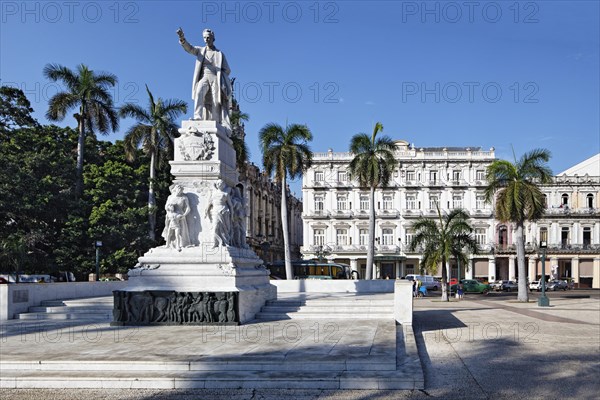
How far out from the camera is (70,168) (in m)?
34.2

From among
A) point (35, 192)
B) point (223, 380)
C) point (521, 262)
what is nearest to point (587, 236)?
point (521, 262)

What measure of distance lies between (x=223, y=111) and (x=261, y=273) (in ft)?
15.1

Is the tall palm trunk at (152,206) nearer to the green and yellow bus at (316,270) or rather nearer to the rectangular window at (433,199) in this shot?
the green and yellow bus at (316,270)

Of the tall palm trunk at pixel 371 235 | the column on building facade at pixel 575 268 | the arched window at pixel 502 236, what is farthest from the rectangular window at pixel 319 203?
the tall palm trunk at pixel 371 235

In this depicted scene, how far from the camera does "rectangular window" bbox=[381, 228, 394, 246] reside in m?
67.1

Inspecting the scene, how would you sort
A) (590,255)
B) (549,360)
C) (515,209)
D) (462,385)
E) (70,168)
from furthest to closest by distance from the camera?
(590,255), (70,168), (515,209), (549,360), (462,385)

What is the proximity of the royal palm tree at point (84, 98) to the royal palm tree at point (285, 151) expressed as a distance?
10679 millimetres

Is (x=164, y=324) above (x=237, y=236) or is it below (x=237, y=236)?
below

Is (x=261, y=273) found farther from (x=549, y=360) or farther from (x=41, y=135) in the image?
(x=41, y=135)

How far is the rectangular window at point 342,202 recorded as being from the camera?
67125 millimetres

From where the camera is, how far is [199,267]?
537 inches

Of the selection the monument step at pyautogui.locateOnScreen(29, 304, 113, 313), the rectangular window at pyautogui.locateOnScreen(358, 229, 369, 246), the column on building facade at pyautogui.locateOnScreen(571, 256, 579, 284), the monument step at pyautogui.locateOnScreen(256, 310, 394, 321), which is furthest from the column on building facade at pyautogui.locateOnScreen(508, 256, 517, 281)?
the monument step at pyautogui.locateOnScreen(29, 304, 113, 313)

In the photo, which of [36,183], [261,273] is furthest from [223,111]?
[36,183]

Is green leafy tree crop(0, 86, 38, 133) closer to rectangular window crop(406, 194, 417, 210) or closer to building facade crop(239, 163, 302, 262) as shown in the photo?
building facade crop(239, 163, 302, 262)
